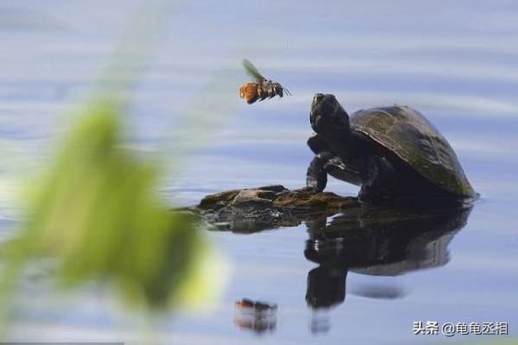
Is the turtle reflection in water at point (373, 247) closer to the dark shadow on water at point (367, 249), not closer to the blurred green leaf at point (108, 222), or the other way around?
the dark shadow on water at point (367, 249)

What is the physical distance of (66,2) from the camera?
1430 centimetres

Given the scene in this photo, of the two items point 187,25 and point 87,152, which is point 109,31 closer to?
point 187,25

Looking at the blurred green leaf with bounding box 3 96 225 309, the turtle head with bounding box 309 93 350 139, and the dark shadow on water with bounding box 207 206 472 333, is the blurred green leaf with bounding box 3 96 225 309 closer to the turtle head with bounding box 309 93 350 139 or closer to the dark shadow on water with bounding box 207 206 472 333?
the dark shadow on water with bounding box 207 206 472 333

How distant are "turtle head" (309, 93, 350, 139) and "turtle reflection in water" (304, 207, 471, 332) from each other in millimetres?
577

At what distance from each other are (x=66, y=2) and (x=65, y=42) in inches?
53.2

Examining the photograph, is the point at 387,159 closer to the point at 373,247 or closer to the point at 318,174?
the point at 318,174

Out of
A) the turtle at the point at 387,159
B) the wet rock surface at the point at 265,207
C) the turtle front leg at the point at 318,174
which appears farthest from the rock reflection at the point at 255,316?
the turtle at the point at 387,159

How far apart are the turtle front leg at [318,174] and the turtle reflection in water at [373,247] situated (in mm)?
362

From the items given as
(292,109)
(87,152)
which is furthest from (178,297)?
(292,109)

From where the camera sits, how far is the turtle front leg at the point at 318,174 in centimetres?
750

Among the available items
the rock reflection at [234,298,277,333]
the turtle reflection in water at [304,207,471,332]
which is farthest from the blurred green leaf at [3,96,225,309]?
the turtle reflection in water at [304,207,471,332]

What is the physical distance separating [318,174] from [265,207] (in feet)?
2.43

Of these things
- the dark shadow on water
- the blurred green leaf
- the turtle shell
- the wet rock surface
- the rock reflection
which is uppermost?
the turtle shell

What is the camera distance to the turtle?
7.62 meters
